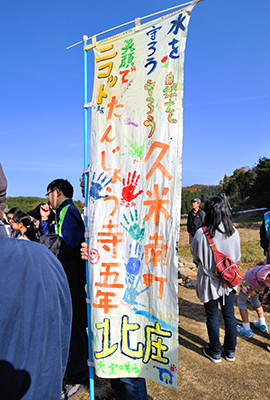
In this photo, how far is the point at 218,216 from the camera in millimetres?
3082

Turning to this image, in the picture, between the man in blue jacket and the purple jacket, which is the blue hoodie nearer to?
the man in blue jacket

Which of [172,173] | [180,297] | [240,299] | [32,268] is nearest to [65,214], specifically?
[172,173]

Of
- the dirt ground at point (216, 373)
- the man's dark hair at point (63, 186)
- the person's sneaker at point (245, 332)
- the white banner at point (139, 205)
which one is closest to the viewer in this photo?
the white banner at point (139, 205)

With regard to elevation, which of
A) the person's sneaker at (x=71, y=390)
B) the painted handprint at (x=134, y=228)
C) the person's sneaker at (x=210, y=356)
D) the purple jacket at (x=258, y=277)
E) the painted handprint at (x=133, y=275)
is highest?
the painted handprint at (x=134, y=228)

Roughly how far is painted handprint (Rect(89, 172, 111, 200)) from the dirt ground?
1920 mm

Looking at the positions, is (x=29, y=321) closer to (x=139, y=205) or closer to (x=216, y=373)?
(x=139, y=205)

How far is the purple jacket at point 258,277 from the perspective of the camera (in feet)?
11.3

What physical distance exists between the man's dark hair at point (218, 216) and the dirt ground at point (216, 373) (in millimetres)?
1519

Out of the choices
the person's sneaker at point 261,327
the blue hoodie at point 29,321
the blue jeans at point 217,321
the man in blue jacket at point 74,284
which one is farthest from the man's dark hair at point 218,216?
the blue hoodie at point 29,321

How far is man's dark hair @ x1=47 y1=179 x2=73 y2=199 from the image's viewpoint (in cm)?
291

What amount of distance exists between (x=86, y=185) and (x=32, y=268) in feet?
4.55

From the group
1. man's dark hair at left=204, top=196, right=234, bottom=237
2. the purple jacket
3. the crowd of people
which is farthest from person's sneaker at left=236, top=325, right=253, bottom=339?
man's dark hair at left=204, top=196, right=234, bottom=237

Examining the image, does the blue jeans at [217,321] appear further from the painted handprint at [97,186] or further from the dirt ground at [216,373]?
the painted handprint at [97,186]

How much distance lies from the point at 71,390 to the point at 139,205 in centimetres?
196
